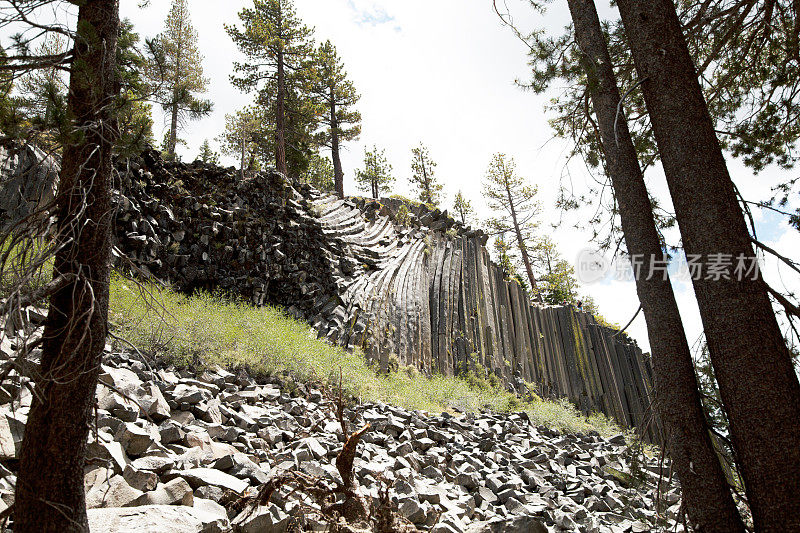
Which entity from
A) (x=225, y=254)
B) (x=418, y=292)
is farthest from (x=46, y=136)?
(x=418, y=292)

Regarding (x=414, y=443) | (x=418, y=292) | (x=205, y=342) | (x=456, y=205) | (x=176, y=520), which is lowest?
(x=414, y=443)

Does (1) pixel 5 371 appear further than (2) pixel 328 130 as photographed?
No

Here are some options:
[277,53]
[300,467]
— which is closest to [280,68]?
[277,53]

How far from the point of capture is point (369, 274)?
42.8ft

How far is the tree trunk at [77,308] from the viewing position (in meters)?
2.20

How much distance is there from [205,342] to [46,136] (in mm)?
5028

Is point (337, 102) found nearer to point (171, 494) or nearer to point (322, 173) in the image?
point (322, 173)

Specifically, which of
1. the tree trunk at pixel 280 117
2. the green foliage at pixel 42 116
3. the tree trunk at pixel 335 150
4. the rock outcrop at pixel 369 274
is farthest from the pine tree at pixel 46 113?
the tree trunk at pixel 335 150

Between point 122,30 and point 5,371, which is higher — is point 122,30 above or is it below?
above

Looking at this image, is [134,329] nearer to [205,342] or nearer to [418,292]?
[205,342]

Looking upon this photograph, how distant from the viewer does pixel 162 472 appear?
3414 millimetres

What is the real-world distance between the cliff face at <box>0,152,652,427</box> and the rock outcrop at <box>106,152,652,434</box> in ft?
0.11

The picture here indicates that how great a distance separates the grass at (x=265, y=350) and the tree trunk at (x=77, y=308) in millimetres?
2842

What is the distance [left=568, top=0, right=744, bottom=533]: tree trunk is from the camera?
108 inches
